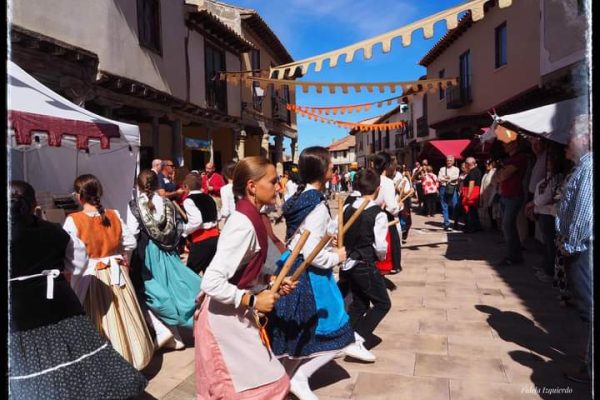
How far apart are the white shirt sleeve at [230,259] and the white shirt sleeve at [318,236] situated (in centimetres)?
61

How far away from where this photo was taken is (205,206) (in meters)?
4.86

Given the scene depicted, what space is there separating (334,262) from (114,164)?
290 cm

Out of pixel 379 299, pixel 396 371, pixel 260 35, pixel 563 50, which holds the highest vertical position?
pixel 260 35

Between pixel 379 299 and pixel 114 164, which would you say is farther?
pixel 114 164

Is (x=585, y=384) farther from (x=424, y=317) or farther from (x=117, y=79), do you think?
(x=117, y=79)

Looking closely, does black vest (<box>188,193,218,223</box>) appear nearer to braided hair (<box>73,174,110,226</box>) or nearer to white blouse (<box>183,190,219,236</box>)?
white blouse (<box>183,190,219,236</box>)

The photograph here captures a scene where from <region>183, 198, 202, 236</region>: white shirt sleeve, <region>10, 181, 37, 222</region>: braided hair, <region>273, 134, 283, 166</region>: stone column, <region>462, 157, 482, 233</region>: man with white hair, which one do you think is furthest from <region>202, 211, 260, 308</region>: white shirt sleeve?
<region>273, 134, 283, 166</region>: stone column

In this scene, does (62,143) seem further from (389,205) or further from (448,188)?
(448,188)

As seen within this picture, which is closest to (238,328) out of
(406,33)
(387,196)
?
(387,196)

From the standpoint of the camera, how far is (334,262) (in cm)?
274

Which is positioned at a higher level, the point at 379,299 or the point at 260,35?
the point at 260,35

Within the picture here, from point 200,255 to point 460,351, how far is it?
2629 mm

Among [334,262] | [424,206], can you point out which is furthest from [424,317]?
[424,206]

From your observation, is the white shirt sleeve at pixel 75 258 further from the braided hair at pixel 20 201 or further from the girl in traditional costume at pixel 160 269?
the girl in traditional costume at pixel 160 269
